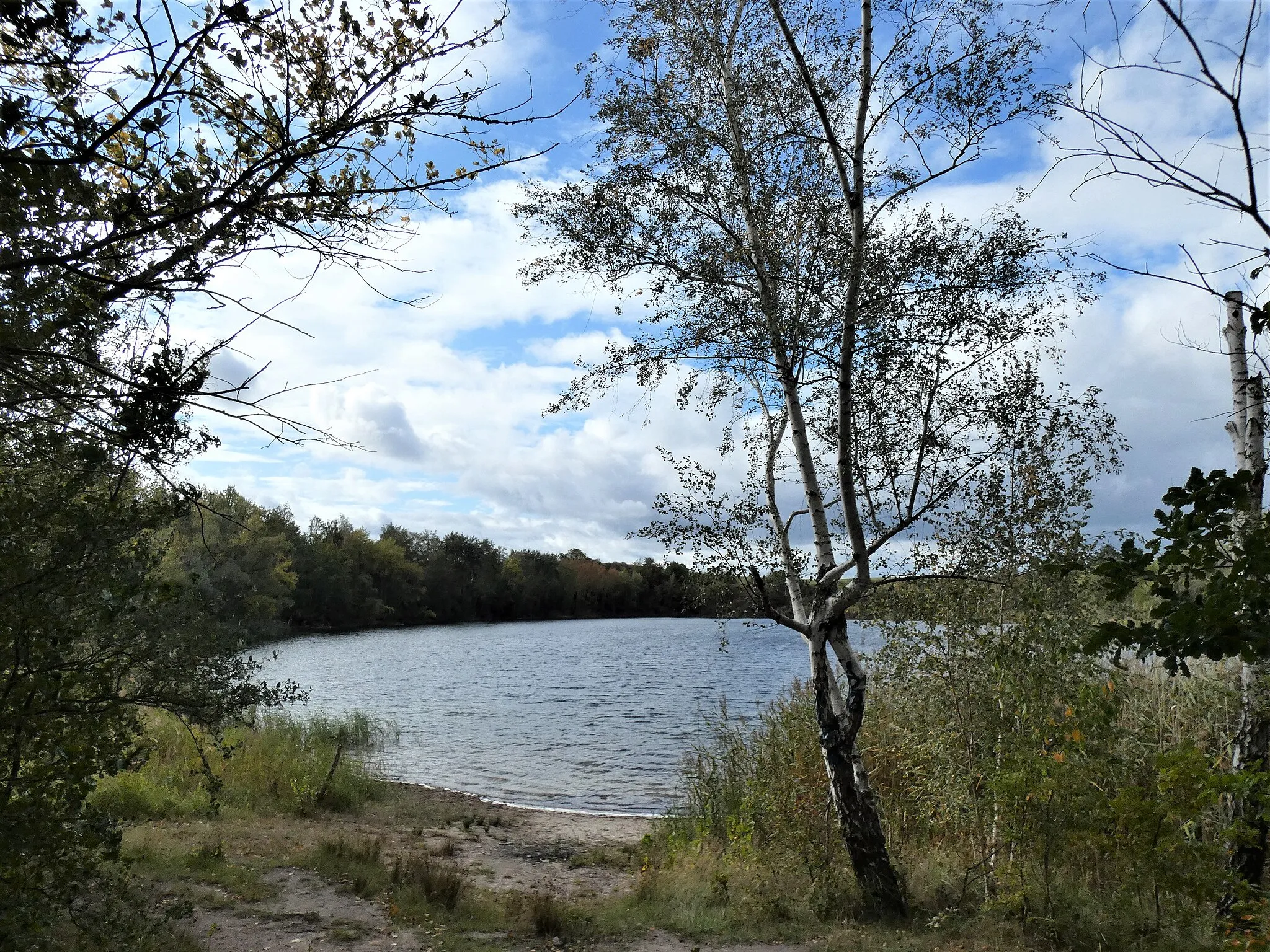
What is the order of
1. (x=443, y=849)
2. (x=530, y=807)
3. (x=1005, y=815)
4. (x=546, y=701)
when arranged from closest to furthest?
(x=1005, y=815), (x=443, y=849), (x=530, y=807), (x=546, y=701)

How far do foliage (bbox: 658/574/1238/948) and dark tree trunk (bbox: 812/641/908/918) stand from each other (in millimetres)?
301

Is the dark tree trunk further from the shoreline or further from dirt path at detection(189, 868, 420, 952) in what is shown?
the shoreline

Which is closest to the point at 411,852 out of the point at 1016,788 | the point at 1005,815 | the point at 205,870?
the point at 205,870

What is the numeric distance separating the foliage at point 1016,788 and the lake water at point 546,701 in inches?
64.3

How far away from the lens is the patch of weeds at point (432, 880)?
770 cm

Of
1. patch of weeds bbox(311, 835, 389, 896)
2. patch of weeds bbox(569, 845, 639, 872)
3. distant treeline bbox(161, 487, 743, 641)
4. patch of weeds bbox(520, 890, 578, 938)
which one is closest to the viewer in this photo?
patch of weeds bbox(520, 890, 578, 938)

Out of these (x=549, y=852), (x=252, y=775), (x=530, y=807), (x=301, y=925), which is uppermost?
(x=301, y=925)

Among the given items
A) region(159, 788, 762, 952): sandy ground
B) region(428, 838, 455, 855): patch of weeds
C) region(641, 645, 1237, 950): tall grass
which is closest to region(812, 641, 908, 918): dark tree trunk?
region(641, 645, 1237, 950): tall grass

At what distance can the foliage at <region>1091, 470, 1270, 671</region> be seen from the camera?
8.84ft

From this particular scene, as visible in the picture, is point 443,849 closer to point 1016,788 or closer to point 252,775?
point 252,775

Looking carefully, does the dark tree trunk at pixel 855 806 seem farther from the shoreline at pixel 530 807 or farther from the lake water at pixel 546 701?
the shoreline at pixel 530 807

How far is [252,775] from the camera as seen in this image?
12.7 meters

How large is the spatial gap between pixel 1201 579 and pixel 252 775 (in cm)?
1343

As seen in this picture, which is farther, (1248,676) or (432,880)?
(432,880)
